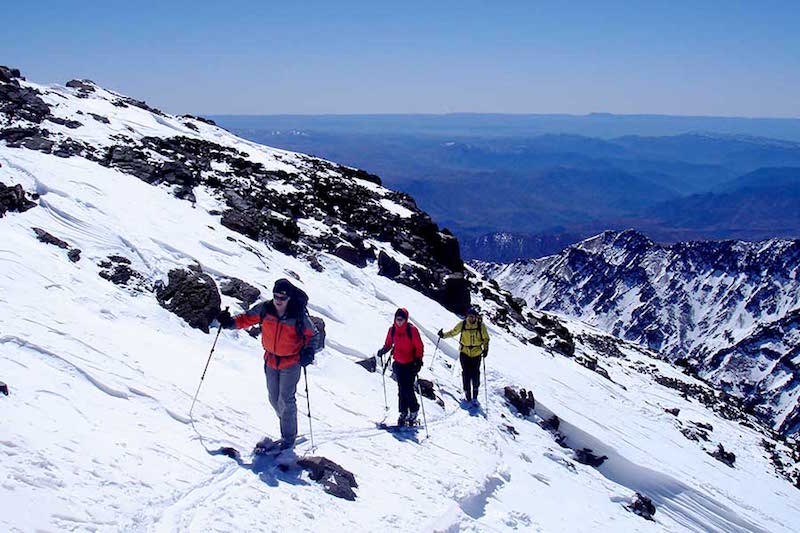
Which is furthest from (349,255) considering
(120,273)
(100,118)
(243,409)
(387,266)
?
(100,118)

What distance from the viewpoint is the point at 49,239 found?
12.7 meters

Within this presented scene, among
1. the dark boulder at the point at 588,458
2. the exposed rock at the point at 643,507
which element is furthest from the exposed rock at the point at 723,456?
the exposed rock at the point at 643,507

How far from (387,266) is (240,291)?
1122cm

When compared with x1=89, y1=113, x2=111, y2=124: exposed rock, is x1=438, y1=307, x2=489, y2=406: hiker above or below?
below

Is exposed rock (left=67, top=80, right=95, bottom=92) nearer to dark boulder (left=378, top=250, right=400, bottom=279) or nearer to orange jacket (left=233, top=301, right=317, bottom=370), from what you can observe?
dark boulder (left=378, top=250, right=400, bottom=279)

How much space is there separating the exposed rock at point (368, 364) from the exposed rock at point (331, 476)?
5627mm

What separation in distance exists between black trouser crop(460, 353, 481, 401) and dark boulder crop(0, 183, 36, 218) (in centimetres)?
1160

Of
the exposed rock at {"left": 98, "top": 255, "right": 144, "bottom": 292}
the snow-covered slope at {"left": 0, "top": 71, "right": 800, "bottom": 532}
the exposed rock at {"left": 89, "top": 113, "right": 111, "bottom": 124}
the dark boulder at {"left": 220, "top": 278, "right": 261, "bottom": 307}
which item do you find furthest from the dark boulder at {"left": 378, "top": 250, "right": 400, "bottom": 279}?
the exposed rock at {"left": 89, "top": 113, "right": 111, "bottom": 124}

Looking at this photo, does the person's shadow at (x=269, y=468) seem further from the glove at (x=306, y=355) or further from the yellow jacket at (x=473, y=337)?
the yellow jacket at (x=473, y=337)

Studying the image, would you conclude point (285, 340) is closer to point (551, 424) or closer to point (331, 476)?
point (331, 476)

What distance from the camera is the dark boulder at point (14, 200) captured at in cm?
1334

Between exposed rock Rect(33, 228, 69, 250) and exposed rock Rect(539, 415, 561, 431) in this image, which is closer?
exposed rock Rect(33, 228, 69, 250)

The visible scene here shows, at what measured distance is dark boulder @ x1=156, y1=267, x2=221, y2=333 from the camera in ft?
39.6

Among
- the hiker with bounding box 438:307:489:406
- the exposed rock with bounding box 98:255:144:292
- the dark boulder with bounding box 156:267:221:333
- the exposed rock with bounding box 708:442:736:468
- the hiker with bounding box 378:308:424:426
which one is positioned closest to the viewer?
the hiker with bounding box 378:308:424:426
